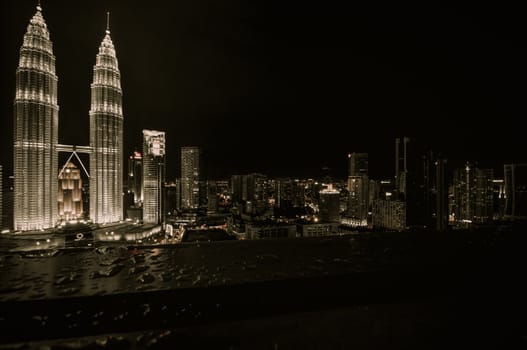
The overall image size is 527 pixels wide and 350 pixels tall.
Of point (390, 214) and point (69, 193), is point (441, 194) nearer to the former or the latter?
point (390, 214)

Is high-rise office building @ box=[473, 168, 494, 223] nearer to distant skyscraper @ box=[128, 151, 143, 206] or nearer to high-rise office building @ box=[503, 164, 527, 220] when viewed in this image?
high-rise office building @ box=[503, 164, 527, 220]

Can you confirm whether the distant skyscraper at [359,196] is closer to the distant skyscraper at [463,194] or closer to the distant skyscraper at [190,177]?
the distant skyscraper at [463,194]

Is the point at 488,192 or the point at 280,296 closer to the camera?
the point at 280,296

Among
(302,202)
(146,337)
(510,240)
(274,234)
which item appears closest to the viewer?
(146,337)

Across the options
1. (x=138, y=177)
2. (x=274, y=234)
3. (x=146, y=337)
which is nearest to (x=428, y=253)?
(x=146, y=337)

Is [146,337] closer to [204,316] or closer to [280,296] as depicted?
[204,316]

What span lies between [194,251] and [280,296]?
1379 millimetres

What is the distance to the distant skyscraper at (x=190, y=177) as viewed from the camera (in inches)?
2334

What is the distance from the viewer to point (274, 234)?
28469 millimetres

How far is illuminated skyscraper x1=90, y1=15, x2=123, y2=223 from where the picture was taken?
35406 mm

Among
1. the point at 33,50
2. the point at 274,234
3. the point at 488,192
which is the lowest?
the point at 274,234

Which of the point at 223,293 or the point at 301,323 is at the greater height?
the point at 223,293

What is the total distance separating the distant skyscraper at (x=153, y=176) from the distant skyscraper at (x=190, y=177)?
14539 mm

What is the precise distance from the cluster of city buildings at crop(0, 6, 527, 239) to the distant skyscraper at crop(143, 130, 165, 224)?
0.15m
